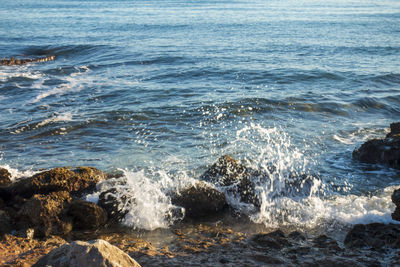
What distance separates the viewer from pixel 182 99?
45.3 feet

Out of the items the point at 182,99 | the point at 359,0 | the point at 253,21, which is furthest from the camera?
the point at 359,0

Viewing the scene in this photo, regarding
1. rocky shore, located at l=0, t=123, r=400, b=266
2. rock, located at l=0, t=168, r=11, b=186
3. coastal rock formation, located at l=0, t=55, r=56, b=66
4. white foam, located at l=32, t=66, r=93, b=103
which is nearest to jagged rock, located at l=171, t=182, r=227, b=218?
rocky shore, located at l=0, t=123, r=400, b=266

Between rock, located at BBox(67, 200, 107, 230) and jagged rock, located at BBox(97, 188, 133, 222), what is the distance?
217mm

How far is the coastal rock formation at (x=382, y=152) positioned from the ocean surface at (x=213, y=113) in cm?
20

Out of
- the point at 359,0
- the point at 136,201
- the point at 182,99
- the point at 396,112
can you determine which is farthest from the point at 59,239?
the point at 359,0

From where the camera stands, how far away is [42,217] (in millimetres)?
5801

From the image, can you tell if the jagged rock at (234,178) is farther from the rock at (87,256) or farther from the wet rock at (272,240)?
the rock at (87,256)

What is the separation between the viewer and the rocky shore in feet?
15.7

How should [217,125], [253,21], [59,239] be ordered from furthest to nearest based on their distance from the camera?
[253,21] < [217,125] < [59,239]

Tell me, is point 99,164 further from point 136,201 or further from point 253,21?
point 253,21

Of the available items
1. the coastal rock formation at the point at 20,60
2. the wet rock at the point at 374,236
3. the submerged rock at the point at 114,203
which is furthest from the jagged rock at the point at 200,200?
the coastal rock formation at the point at 20,60

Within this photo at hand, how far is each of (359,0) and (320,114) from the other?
64.4m

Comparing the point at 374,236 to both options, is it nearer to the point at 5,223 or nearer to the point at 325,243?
the point at 325,243

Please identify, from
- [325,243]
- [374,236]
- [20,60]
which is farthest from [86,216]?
[20,60]
